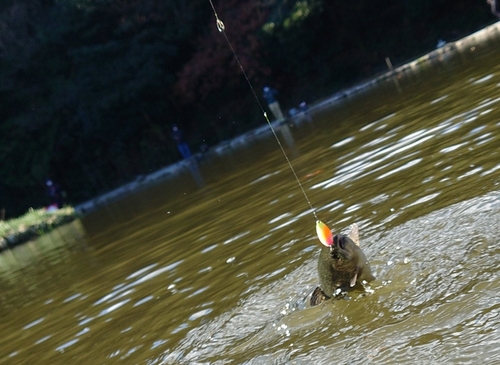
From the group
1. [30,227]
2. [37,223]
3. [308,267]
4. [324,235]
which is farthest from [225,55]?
[324,235]

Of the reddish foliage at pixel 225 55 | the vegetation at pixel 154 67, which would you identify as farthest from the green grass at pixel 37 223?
the reddish foliage at pixel 225 55

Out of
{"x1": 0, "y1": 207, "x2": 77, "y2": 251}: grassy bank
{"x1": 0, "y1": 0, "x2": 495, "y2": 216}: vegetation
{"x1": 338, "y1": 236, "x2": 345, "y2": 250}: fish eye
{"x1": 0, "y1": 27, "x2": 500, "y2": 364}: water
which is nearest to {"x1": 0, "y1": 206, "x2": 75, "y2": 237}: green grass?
{"x1": 0, "y1": 207, "x2": 77, "y2": 251}: grassy bank

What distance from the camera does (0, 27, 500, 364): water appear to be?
17.6 feet

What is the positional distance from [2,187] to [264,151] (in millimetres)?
24016

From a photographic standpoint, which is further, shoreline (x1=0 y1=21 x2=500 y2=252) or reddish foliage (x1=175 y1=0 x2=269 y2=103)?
reddish foliage (x1=175 y1=0 x2=269 y2=103)

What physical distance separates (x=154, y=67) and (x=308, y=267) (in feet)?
99.3

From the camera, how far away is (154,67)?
3662cm

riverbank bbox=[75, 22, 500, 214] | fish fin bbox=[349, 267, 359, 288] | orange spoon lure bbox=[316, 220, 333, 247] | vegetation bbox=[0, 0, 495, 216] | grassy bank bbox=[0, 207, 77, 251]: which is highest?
vegetation bbox=[0, 0, 495, 216]

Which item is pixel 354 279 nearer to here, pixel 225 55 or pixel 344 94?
pixel 344 94

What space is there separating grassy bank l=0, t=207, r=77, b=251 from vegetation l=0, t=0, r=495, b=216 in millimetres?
9252

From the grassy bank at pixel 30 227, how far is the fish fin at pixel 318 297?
2219 centimetres

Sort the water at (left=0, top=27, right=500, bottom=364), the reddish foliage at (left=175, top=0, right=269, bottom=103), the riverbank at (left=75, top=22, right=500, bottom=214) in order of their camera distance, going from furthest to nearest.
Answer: the reddish foliage at (left=175, top=0, right=269, bottom=103) < the riverbank at (left=75, top=22, right=500, bottom=214) < the water at (left=0, top=27, right=500, bottom=364)

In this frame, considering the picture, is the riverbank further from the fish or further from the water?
the fish

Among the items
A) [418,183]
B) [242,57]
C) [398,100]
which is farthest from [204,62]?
[418,183]
